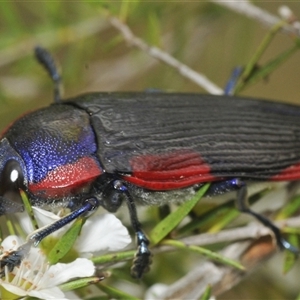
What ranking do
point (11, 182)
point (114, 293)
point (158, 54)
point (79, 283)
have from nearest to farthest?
point (79, 283)
point (114, 293)
point (11, 182)
point (158, 54)

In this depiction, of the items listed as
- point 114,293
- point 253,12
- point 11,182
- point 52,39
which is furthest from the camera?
point 52,39

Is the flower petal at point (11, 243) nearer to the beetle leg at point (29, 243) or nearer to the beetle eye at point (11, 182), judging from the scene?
the beetle leg at point (29, 243)

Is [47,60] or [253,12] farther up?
[253,12]

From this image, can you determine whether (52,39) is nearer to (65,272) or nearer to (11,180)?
(11,180)

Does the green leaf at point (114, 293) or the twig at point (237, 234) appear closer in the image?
the green leaf at point (114, 293)

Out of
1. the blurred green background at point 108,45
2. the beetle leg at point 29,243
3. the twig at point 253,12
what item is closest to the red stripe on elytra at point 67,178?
the beetle leg at point 29,243

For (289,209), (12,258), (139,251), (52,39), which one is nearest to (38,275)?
(12,258)

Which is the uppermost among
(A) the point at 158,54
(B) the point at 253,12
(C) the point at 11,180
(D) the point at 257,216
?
(B) the point at 253,12

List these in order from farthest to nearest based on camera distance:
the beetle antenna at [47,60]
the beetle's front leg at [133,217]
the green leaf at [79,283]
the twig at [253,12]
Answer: the beetle antenna at [47,60]
the twig at [253,12]
the beetle's front leg at [133,217]
the green leaf at [79,283]
